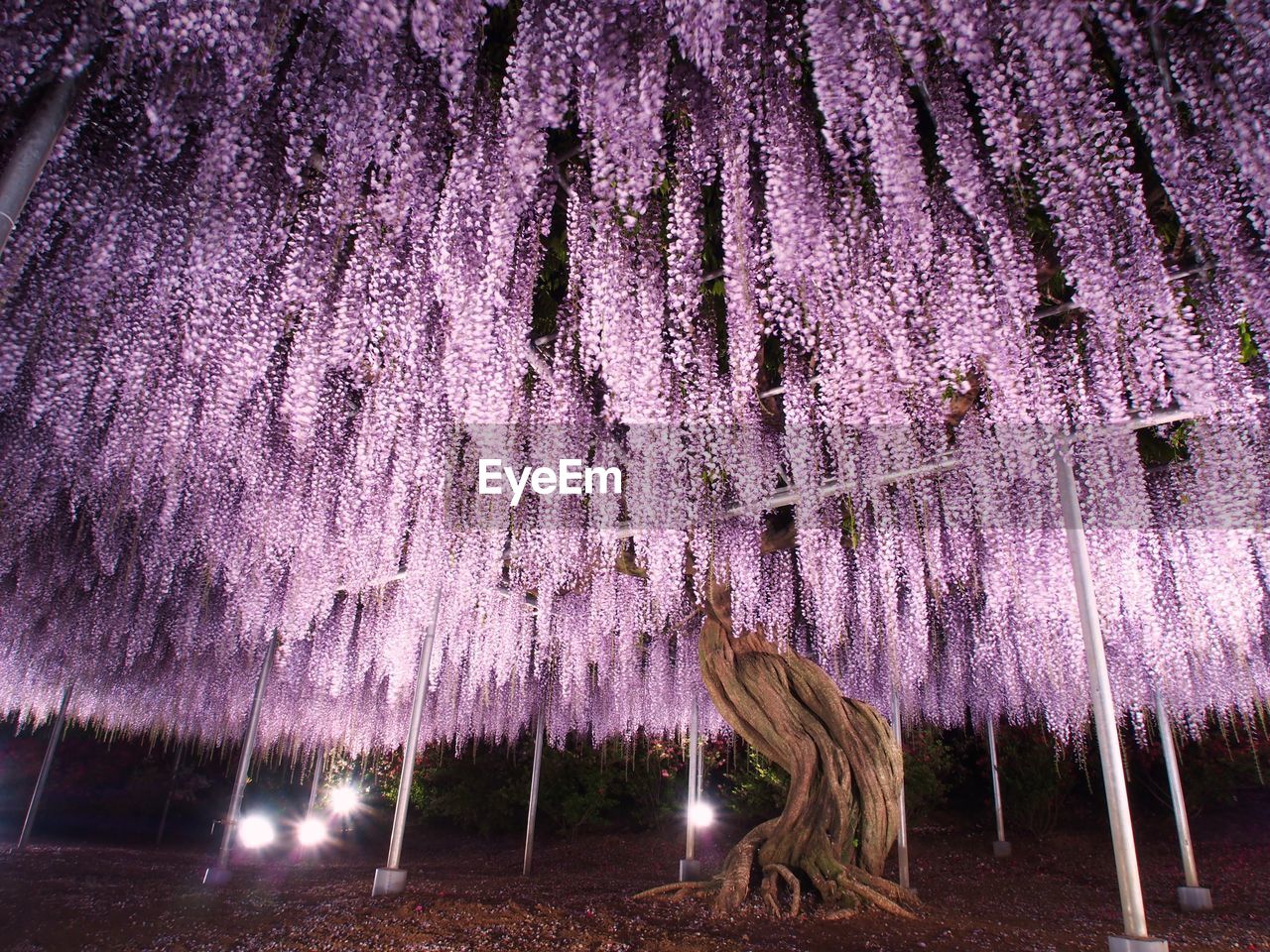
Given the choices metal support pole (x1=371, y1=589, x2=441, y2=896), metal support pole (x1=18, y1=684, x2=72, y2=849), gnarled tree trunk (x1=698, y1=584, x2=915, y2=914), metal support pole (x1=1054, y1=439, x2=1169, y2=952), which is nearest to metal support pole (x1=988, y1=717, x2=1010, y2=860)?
gnarled tree trunk (x1=698, y1=584, x2=915, y2=914)

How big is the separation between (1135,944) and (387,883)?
500cm

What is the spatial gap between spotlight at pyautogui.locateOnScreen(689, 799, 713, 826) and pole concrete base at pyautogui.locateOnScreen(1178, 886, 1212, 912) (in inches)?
186

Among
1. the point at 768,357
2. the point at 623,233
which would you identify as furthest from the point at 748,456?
the point at 623,233

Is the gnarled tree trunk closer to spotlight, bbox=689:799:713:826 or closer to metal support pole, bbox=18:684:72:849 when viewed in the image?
spotlight, bbox=689:799:713:826

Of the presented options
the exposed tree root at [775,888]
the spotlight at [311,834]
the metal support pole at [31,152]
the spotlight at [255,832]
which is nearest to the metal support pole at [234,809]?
the spotlight at [255,832]

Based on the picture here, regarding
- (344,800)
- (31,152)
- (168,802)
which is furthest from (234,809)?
(168,802)

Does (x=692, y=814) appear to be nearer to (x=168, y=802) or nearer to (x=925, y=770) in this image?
(x=925, y=770)

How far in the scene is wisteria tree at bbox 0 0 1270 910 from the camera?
8.14 feet

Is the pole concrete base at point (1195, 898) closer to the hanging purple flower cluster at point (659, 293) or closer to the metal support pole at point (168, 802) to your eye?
the hanging purple flower cluster at point (659, 293)

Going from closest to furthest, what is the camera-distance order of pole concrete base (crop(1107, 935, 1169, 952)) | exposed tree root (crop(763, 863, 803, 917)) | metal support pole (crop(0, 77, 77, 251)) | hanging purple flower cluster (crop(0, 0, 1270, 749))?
metal support pole (crop(0, 77, 77, 251)) → hanging purple flower cluster (crop(0, 0, 1270, 749)) → pole concrete base (crop(1107, 935, 1169, 952)) → exposed tree root (crop(763, 863, 803, 917))

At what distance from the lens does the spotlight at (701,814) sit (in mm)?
7613

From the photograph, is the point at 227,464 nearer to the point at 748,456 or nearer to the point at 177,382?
the point at 177,382

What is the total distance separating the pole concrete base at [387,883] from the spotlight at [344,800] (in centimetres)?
970

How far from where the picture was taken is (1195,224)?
271 cm
